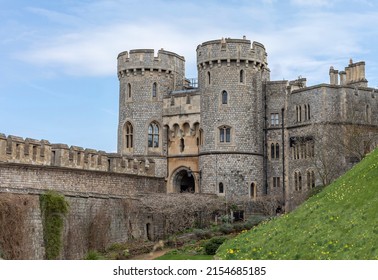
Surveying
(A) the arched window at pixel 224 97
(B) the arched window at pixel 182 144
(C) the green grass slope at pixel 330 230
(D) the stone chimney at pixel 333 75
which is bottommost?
(C) the green grass slope at pixel 330 230

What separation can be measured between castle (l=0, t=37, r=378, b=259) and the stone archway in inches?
3.7

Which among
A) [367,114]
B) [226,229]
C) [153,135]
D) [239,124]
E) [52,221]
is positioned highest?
[367,114]

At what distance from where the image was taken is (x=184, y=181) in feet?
159

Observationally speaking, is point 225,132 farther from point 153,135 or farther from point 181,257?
point 181,257

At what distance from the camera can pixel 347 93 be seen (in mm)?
44188

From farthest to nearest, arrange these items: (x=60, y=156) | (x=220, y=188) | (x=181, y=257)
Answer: (x=220, y=188) < (x=60, y=156) < (x=181, y=257)

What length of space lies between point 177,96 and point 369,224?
27489mm

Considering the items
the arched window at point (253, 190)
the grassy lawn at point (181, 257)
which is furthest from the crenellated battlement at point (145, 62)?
the grassy lawn at point (181, 257)

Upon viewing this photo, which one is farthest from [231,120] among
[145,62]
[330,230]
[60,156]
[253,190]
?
[330,230]

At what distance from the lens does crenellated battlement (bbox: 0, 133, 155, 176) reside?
3128 centimetres

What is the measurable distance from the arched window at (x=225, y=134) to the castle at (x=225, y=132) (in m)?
0.06

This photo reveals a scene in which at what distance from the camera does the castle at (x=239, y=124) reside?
4366 centimetres

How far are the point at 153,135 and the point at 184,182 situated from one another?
402 cm

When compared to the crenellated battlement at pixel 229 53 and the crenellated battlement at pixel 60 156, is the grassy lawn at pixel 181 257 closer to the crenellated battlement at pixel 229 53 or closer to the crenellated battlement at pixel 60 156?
the crenellated battlement at pixel 60 156
